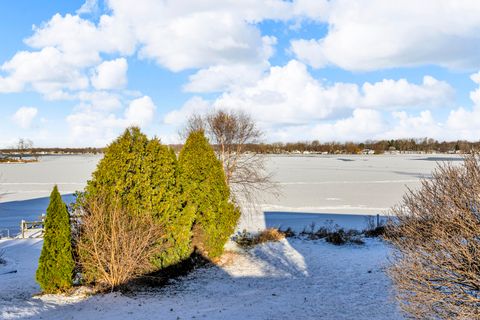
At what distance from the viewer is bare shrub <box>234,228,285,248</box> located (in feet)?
51.1

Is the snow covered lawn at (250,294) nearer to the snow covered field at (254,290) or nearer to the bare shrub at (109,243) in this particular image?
the snow covered field at (254,290)

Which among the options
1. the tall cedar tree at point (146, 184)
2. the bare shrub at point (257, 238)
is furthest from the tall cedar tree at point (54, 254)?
the bare shrub at point (257, 238)

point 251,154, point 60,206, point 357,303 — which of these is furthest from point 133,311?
point 251,154

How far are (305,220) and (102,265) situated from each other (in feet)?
49.3

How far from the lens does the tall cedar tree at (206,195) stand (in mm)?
12250

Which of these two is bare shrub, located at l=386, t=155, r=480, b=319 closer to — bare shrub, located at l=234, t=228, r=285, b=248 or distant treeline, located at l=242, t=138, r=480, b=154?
bare shrub, located at l=234, t=228, r=285, b=248

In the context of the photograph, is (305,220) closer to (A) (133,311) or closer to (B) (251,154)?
(B) (251,154)

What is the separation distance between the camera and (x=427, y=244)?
657 centimetres

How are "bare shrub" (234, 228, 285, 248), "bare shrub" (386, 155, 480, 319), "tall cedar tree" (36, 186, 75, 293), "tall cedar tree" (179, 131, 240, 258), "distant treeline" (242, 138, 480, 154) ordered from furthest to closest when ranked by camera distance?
"distant treeline" (242, 138, 480, 154) < "bare shrub" (234, 228, 285, 248) < "tall cedar tree" (179, 131, 240, 258) < "tall cedar tree" (36, 186, 75, 293) < "bare shrub" (386, 155, 480, 319)

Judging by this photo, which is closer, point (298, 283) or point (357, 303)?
point (357, 303)

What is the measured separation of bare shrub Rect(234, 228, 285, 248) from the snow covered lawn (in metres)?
0.91

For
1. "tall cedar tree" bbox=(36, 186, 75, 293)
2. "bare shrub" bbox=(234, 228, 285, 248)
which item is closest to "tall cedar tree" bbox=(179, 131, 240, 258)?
"bare shrub" bbox=(234, 228, 285, 248)

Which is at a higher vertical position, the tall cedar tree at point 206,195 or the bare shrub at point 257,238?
the tall cedar tree at point 206,195

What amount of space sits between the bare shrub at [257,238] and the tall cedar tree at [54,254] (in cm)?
768
